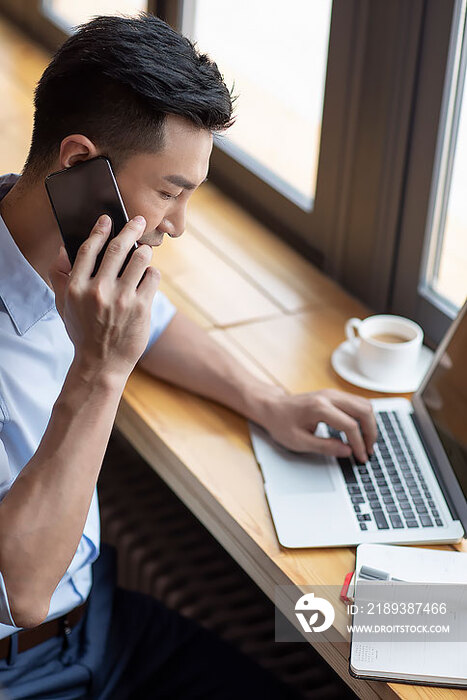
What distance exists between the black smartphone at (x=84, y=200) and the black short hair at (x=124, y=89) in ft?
0.10

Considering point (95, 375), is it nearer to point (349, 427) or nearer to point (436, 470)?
point (349, 427)

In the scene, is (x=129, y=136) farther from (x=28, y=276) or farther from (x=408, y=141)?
(x=408, y=141)

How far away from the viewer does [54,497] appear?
3.47 ft

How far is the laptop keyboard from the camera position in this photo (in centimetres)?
127

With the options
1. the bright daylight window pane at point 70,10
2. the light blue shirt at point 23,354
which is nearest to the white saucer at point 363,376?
the light blue shirt at point 23,354

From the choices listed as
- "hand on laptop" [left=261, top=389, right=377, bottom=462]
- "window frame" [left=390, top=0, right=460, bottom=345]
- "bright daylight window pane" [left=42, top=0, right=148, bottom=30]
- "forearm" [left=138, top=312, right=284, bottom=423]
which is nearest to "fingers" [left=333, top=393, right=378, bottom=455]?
"hand on laptop" [left=261, top=389, right=377, bottom=462]

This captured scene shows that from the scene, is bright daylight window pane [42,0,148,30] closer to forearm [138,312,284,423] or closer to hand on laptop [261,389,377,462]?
forearm [138,312,284,423]

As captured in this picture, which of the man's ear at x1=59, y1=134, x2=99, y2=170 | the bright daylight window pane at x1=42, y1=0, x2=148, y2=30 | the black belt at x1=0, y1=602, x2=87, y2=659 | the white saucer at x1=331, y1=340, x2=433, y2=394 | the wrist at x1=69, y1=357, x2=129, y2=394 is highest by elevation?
the man's ear at x1=59, y1=134, x2=99, y2=170

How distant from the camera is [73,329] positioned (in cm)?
110

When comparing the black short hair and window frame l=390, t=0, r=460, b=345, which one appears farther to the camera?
window frame l=390, t=0, r=460, b=345

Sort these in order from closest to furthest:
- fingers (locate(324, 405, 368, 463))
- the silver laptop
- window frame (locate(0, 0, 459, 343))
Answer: the silver laptop < fingers (locate(324, 405, 368, 463)) < window frame (locate(0, 0, 459, 343))

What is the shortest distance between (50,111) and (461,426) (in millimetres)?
670

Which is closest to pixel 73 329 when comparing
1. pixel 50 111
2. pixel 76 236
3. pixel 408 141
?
pixel 76 236

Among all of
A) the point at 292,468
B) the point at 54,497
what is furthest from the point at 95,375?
the point at 292,468
